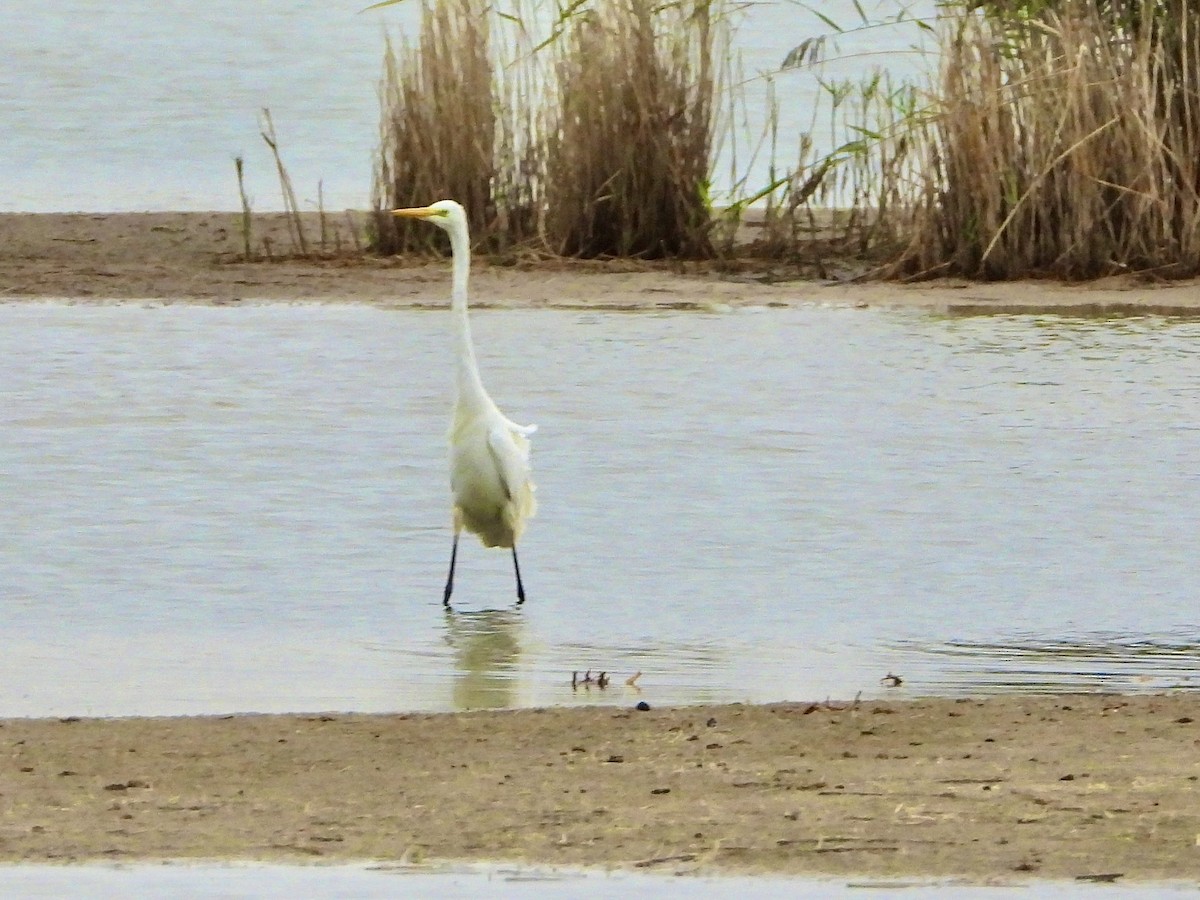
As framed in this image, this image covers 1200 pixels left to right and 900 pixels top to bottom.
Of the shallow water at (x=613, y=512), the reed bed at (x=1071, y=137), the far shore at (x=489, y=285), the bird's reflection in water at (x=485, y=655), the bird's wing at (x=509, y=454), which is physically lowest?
the bird's reflection in water at (x=485, y=655)

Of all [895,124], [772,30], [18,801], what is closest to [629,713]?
[18,801]

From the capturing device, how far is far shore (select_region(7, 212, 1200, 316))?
512 inches

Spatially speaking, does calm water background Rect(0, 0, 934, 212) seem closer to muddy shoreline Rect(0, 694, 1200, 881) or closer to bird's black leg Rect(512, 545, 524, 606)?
bird's black leg Rect(512, 545, 524, 606)

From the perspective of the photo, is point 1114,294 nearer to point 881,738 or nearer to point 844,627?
point 844,627

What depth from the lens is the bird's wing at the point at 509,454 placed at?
735cm

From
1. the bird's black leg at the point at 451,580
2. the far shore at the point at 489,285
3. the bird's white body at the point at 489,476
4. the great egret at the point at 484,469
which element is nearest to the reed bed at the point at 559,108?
the far shore at the point at 489,285

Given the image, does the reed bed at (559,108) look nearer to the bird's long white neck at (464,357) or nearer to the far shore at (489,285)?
the far shore at (489,285)

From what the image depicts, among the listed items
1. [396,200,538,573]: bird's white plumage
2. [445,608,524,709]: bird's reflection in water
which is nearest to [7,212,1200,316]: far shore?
[396,200,538,573]: bird's white plumage

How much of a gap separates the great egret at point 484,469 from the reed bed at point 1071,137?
18.8 feet

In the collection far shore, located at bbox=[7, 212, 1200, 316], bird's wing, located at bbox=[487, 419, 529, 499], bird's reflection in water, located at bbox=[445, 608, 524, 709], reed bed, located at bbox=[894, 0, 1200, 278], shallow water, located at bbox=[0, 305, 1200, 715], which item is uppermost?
reed bed, located at bbox=[894, 0, 1200, 278]

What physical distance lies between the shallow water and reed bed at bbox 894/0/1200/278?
0.82 meters

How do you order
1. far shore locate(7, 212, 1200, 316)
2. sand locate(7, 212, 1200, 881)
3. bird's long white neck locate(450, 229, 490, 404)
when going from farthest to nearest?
far shore locate(7, 212, 1200, 316) < bird's long white neck locate(450, 229, 490, 404) < sand locate(7, 212, 1200, 881)

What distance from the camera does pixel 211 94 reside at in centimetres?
2386

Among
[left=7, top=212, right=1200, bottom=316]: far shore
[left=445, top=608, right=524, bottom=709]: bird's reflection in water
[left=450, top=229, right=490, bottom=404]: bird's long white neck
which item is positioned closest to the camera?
[left=445, top=608, right=524, bottom=709]: bird's reflection in water
